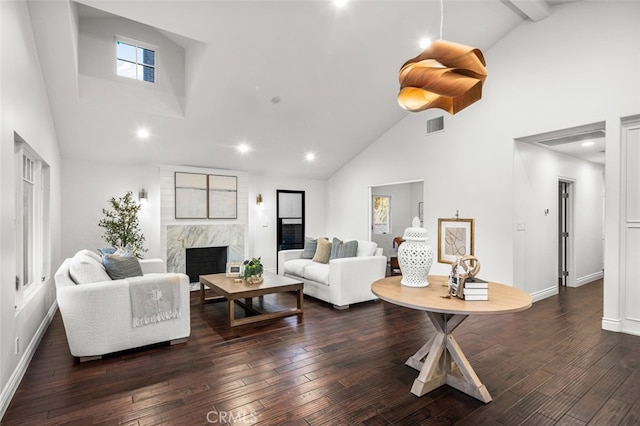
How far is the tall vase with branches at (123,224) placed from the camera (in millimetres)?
5293

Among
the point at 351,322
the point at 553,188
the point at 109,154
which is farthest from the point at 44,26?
the point at 553,188

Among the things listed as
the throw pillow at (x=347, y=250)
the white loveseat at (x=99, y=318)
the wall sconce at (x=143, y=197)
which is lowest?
the white loveseat at (x=99, y=318)

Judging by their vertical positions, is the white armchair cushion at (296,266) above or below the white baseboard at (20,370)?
above

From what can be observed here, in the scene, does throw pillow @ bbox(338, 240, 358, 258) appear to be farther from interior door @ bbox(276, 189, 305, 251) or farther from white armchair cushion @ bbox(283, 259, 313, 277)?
interior door @ bbox(276, 189, 305, 251)

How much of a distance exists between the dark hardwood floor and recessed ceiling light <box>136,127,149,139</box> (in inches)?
111

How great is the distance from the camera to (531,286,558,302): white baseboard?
5039 millimetres

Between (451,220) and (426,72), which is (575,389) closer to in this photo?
(426,72)

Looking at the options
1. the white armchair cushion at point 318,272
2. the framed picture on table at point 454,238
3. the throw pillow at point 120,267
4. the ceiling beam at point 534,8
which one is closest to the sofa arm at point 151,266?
the throw pillow at point 120,267

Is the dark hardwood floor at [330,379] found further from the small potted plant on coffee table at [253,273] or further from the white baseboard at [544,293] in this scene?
the white baseboard at [544,293]

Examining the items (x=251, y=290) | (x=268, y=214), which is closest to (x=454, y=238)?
(x=251, y=290)

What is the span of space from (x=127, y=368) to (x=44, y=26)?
331 centimetres

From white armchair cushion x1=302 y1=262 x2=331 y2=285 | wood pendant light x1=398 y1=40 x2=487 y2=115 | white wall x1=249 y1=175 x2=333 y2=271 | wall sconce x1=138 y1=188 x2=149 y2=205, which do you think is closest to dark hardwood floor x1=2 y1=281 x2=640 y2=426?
white armchair cushion x1=302 y1=262 x2=331 y2=285

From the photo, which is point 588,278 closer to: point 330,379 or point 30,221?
point 330,379

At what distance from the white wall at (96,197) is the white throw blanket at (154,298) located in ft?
9.21
